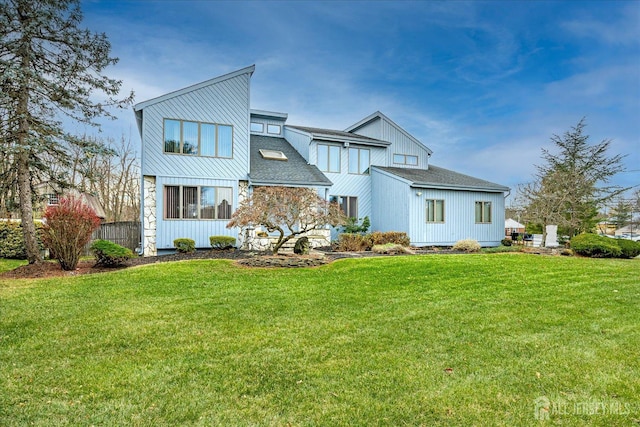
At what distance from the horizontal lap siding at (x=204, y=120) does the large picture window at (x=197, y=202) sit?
657mm

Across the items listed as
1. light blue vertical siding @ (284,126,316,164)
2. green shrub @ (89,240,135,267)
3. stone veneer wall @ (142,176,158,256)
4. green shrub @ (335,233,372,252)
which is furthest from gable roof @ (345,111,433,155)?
green shrub @ (89,240,135,267)

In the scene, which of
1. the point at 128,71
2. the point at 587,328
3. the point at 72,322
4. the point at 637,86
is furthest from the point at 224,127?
the point at 637,86

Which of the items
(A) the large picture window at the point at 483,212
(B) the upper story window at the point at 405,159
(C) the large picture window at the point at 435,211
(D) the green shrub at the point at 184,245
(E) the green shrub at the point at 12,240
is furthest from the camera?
(B) the upper story window at the point at 405,159

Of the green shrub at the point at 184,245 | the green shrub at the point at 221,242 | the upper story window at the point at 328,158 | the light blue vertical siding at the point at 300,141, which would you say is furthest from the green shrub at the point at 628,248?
the green shrub at the point at 184,245

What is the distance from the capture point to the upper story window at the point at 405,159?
21.1 m

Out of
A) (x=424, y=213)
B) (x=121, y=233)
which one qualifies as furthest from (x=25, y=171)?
(x=424, y=213)

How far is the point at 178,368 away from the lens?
Answer: 3.67 metres

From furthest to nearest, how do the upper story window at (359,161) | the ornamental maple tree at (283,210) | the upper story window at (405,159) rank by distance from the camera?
the upper story window at (405,159)
the upper story window at (359,161)
the ornamental maple tree at (283,210)

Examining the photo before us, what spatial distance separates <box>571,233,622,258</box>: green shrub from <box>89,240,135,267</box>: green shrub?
16.4m

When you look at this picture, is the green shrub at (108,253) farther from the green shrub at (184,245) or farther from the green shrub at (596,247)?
the green shrub at (596,247)

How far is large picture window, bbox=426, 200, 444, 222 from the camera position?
17797 mm

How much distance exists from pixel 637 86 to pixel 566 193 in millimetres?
6763

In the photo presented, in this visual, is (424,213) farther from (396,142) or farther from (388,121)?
(388,121)

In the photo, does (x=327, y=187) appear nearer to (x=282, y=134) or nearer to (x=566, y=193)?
(x=282, y=134)
